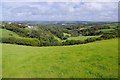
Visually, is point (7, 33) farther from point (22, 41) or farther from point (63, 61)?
point (63, 61)

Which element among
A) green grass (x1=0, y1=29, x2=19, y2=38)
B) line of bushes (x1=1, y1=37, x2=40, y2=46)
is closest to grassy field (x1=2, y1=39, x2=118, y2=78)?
line of bushes (x1=1, y1=37, x2=40, y2=46)

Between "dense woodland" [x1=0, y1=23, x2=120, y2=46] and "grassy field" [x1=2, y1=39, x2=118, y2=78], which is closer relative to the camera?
"grassy field" [x1=2, y1=39, x2=118, y2=78]

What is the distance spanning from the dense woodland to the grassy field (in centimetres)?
12

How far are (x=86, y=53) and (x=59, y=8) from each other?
116 cm

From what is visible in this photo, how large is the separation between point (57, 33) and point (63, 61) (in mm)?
672

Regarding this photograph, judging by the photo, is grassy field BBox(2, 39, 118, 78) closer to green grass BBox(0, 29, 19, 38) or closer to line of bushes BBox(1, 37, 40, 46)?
line of bushes BBox(1, 37, 40, 46)

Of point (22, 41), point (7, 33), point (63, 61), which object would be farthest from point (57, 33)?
point (7, 33)

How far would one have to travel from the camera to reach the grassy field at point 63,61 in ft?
13.0

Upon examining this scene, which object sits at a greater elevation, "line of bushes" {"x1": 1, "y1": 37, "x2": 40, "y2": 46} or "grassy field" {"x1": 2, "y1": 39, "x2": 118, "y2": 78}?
"line of bushes" {"x1": 1, "y1": 37, "x2": 40, "y2": 46}

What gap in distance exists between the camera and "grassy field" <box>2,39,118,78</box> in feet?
13.0

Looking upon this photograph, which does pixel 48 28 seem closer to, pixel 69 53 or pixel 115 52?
pixel 69 53

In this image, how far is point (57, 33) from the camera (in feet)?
14.3

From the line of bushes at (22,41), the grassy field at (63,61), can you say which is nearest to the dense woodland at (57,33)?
the line of bushes at (22,41)

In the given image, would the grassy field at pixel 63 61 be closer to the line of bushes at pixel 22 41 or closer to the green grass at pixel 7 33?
the line of bushes at pixel 22 41
